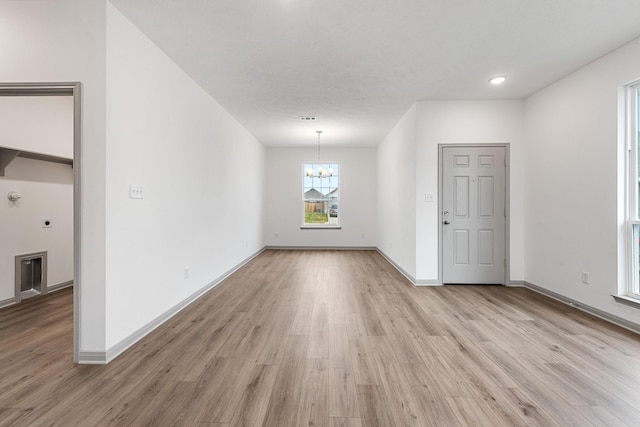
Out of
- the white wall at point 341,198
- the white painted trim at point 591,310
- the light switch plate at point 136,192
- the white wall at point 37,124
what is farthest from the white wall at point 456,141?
the white wall at point 37,124

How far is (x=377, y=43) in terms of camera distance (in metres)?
2.96

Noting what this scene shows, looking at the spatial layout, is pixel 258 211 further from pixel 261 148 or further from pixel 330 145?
pixel 330 145

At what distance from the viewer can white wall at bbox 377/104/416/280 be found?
4.77 m

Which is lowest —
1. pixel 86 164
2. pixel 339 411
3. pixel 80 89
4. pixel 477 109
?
pixel 339 411

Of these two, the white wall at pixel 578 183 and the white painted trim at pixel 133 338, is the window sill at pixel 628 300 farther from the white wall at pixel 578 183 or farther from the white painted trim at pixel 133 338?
the white painted trim at pixel 133 338

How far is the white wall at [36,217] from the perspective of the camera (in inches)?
137

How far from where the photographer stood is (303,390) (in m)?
1.92

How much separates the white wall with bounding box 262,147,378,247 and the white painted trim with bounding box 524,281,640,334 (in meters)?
4.56

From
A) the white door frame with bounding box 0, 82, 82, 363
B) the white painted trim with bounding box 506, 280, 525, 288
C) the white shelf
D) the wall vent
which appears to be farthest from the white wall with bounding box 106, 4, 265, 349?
the white painted trim with bounding box 506, 280, 525, 288

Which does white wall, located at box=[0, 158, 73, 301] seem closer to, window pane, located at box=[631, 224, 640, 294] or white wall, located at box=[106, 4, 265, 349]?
white wall, located at box=[106, 4, 265, 349]

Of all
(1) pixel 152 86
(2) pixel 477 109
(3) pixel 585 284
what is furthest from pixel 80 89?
(3) pixel 585 284

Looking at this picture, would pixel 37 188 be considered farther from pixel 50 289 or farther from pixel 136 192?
pixel 136 192

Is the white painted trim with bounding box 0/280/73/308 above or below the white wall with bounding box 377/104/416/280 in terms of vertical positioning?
below

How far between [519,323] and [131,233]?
380 cm
